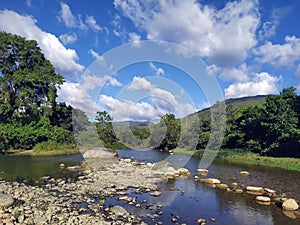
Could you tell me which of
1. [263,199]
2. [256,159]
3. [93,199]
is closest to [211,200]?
[263,199]

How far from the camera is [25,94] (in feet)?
97.0

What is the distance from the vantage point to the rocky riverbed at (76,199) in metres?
8.67

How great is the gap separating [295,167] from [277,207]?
12.9m

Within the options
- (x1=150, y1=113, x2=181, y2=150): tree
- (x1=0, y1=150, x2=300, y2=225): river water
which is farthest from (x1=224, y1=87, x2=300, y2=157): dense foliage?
(x1=150, y1=113, x2=181, y2=150): tree

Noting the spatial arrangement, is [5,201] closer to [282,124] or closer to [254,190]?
[254,190]

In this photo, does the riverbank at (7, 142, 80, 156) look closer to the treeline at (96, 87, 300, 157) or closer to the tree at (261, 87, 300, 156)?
the treeline at (96, 87, 300, 157)

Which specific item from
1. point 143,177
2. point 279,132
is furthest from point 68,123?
point 279,132

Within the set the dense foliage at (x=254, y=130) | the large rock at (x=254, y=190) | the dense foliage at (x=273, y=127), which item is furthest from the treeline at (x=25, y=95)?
the large rock at (x=254, y=190)

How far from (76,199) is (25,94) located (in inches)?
881

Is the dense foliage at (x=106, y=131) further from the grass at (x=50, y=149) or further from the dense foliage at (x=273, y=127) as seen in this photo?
the dense foliage at (x=273, y=127)

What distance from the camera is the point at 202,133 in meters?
A: 38.0

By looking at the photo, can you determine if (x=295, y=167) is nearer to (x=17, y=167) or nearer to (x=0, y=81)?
(x=17, y=167)

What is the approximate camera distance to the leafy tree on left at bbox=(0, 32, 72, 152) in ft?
96.1

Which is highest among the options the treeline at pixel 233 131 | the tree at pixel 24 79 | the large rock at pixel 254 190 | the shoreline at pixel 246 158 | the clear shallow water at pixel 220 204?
the tree at pixel 24 79
